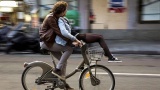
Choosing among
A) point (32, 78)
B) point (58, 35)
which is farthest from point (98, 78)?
point (32, 78)

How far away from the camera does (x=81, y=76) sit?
571 centimetres

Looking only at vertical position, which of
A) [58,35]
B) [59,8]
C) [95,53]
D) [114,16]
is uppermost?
[59,8]

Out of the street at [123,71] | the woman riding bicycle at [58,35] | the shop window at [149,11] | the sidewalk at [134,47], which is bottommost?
the sidewalk at [134,47]

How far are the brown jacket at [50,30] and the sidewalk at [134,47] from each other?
668cm

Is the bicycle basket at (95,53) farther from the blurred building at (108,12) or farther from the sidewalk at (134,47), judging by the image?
the blurred building at (108,12)

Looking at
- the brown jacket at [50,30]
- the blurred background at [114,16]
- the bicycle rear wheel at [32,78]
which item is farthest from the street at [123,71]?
the blurred background at [114,16]

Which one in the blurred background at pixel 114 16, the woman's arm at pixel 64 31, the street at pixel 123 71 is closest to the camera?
the woman's arm at pixel 64 31

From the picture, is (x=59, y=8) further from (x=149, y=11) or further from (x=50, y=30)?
(x=149, y=11)

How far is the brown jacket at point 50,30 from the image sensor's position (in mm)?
5473

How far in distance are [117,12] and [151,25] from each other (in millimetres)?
1563

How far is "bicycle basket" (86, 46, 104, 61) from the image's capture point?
5412 mm

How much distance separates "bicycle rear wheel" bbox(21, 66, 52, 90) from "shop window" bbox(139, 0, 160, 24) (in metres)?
9.65

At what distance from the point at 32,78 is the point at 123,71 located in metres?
3.06

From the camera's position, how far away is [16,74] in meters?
7.95
